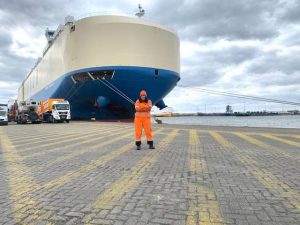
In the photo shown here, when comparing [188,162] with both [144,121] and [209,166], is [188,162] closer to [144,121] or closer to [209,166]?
[209,166]

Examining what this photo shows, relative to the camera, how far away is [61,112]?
3077 centimetres

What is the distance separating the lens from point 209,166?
18.4 feet

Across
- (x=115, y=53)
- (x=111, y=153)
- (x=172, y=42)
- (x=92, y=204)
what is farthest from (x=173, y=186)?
(x=172, y=42)

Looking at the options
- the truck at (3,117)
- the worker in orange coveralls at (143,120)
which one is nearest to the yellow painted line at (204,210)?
the worker in orange coveralls at (143,120)

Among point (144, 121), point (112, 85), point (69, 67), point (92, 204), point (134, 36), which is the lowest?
point (92, 204)

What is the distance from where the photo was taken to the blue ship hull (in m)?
27.4

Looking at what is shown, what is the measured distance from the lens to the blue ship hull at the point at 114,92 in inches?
1078

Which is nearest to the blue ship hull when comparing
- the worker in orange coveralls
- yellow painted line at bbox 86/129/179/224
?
the worker in orange coveralls

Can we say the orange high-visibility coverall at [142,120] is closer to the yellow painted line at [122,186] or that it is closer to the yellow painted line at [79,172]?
the yellow painted line at [79,172]

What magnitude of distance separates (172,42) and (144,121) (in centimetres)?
2288

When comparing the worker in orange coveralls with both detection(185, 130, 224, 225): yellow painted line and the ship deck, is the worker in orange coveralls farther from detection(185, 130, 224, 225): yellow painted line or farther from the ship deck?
detection(185, 130, 224, 225): yellow painted line

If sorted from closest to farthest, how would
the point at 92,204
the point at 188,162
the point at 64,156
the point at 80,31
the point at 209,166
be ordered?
the point at 92,204, the point at 209,166, the point at 188,162, the point at 64,156, the point at 80,31

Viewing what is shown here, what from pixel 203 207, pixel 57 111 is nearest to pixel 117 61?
pixel 57 111

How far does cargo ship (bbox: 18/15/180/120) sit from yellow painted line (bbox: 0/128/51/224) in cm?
2139
